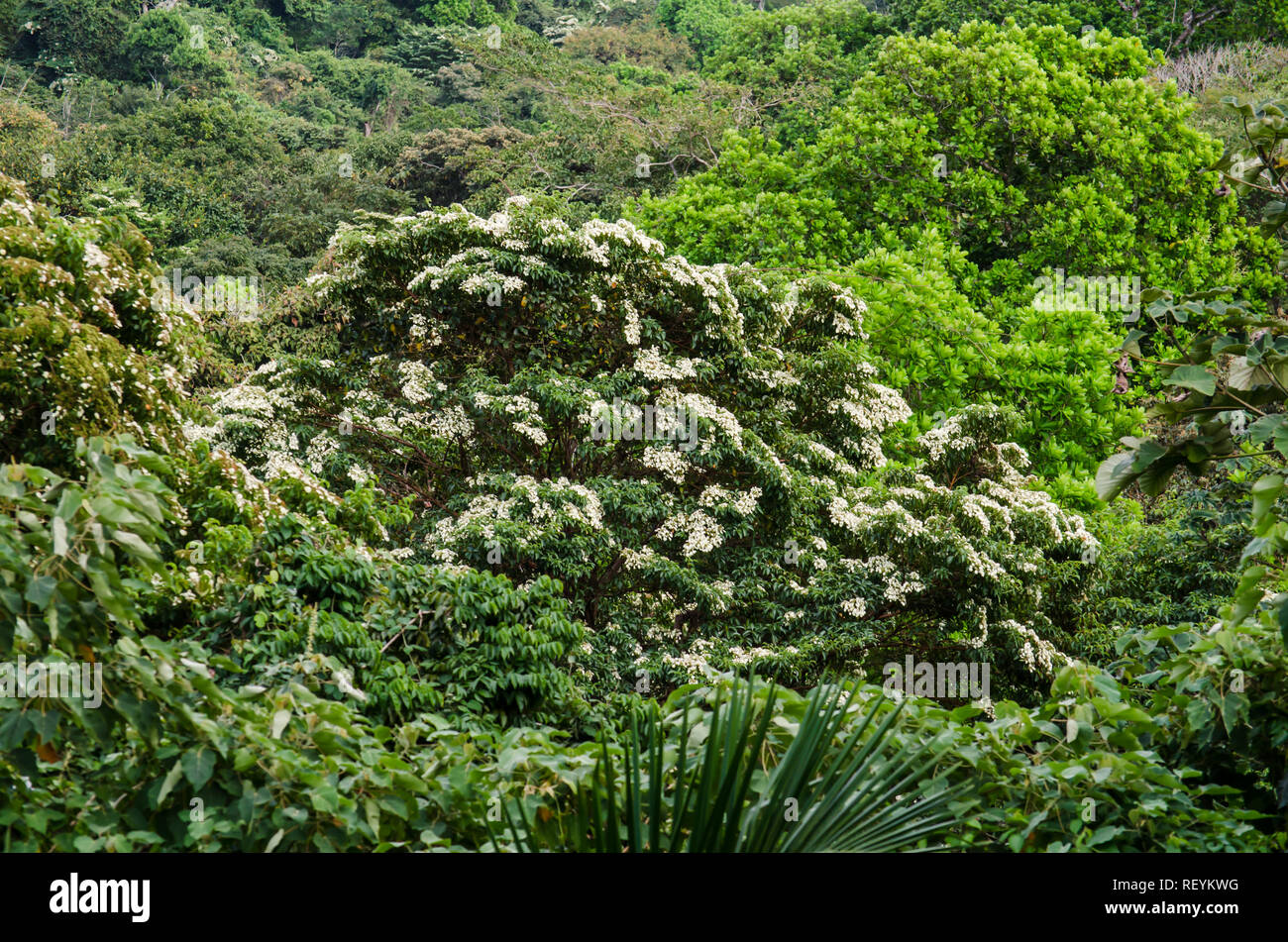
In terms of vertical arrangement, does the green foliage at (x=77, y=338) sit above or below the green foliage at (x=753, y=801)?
above

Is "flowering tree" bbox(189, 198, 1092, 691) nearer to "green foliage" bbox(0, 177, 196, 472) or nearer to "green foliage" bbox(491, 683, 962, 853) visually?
"green foliage" bbox(0, 177, 196, 472)

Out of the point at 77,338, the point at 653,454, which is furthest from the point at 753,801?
the point at 653,454

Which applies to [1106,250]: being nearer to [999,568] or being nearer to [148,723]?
[999,568]

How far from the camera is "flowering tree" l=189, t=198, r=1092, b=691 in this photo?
8867 mm

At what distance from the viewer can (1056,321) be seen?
47.3 feet

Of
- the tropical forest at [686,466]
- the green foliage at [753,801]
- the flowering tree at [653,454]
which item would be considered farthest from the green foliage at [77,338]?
the green foliage at [753,801]

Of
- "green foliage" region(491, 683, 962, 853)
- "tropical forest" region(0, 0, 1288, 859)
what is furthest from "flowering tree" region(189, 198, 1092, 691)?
"green foliage" region(491, 683, 962, 853)

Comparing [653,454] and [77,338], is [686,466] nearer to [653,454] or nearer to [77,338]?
[653,454]

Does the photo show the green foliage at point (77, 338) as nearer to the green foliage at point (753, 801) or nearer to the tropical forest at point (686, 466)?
the tropical forest at point (686, 466)

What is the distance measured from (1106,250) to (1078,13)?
10.8 meters

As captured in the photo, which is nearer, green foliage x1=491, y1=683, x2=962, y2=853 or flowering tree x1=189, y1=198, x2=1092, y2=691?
green foliage x1=491, y1=683, x2=962, y2=853

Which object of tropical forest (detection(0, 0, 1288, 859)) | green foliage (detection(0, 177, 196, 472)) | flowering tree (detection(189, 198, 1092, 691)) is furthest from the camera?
flowering tree (detection(189, 198, 1092, 691))

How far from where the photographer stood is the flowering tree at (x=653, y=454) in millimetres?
8867

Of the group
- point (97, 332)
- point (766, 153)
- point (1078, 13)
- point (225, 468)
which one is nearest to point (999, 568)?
point (225, 468)
